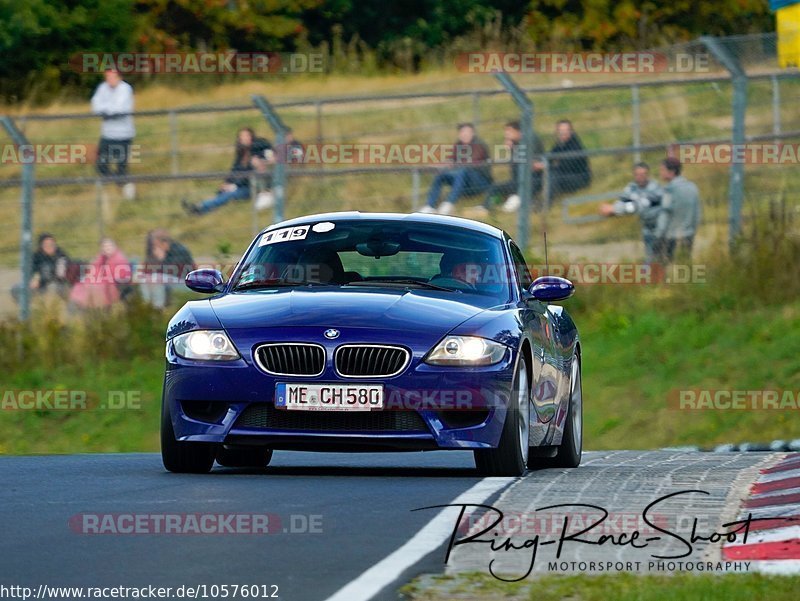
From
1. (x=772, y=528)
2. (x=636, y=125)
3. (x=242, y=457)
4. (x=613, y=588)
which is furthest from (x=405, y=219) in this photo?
(x=636, y=125)

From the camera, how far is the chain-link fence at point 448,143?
947 inches

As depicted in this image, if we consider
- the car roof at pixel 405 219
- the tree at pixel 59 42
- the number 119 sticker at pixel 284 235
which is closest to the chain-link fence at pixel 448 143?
the tree at pixel 59 42

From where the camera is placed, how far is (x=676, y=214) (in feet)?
74.4

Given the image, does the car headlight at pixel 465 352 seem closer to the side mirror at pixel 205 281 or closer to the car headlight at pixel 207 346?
the car headlight at pixel 207 346

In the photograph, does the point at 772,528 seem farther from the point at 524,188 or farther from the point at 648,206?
the point at 524,188

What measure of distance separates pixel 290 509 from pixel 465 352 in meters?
1.99

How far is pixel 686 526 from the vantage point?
340 inches

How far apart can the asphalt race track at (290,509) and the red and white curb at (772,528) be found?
6.9 inches

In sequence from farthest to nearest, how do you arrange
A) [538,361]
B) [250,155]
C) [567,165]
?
[250,155] → [567,165] → [538,361]

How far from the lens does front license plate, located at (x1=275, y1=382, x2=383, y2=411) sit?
36.0 ft

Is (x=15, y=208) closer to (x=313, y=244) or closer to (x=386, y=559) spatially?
(x=313, y=244)

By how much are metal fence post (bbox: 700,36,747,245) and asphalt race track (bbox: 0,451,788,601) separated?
922 cm

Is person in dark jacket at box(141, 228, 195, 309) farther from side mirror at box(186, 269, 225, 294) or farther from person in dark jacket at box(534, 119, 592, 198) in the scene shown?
side mirror at box(186, 269, 225, 294)

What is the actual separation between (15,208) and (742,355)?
1702 cm
